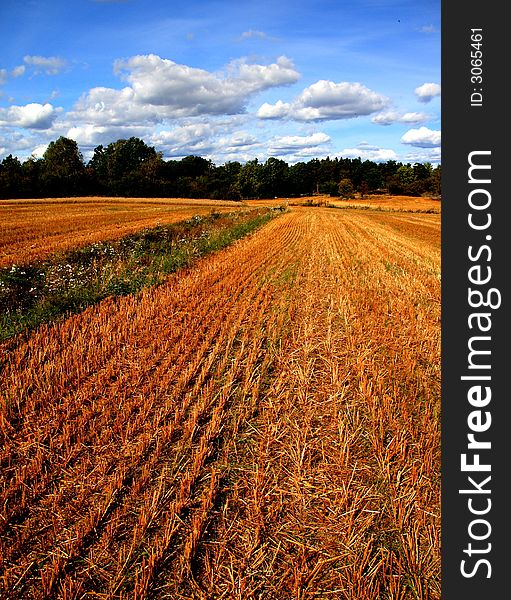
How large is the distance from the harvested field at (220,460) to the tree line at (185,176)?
71723 millimetres

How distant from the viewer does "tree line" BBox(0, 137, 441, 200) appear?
72500mm

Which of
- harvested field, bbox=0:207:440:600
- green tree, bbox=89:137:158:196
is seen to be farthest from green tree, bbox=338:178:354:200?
harvested field, bbox=0:207:440:600

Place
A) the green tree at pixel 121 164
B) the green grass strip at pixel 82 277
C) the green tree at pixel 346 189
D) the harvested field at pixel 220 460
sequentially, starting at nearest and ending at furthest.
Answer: the harvested field at pixel 220 460
the green grass strip at pixel 82 277
the green tree at pixel 121 164
the green tree at pixel 346 189

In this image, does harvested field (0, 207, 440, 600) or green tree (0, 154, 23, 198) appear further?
green tree (0, 154, 23, 198)

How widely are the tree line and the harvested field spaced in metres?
71.7

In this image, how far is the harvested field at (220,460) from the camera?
2.54 metres

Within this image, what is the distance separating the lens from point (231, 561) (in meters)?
2.62

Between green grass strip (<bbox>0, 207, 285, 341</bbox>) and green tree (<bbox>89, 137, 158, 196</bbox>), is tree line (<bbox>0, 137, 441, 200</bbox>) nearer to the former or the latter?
green tree (<bbox>89, 137, 158, 196</bbox>)

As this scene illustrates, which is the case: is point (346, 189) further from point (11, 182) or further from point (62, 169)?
point (11, 182)

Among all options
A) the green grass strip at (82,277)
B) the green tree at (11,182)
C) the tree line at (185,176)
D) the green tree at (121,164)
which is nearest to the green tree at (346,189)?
the tree line at (185,176)

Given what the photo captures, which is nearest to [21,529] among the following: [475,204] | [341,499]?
[341,499]

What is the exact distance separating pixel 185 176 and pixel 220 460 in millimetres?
96957

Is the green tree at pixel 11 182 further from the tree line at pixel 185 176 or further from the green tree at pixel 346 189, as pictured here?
the green tree at pixel 346 189

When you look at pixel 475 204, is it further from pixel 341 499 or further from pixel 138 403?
pixel 138 403
